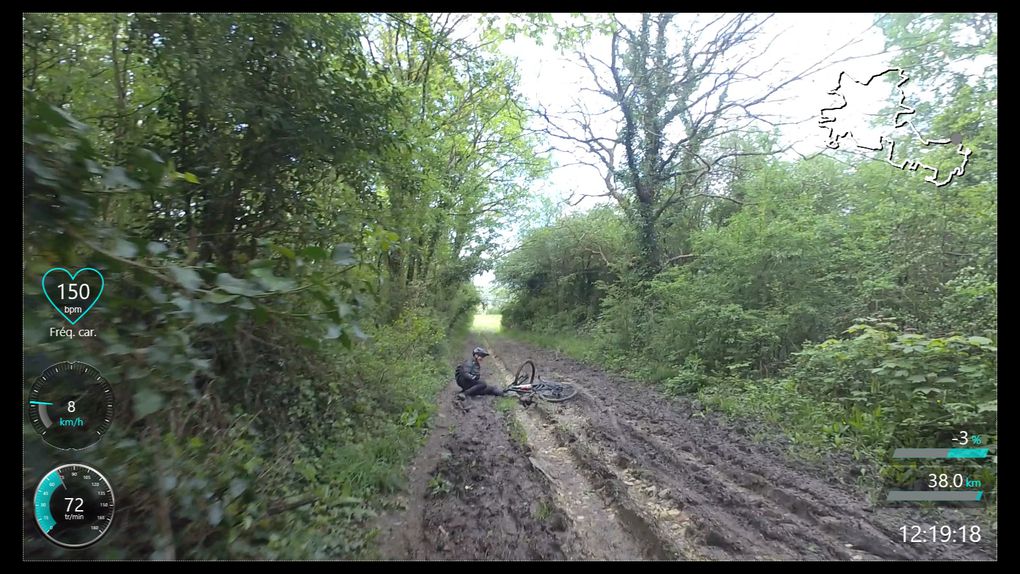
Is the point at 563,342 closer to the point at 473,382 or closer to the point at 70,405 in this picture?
the point at 473,382

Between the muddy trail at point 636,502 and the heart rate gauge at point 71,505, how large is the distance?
4.67 feet

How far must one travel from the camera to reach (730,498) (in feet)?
11.1

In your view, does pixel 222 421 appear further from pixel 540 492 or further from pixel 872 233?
pixel 872 233

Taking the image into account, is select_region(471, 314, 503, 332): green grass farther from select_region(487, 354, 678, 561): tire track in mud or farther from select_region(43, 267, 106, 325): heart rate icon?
select_region(43, 267, 106, 325): heart rate icon

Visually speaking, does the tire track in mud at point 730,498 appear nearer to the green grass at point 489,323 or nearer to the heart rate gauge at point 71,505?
the heart rate gauge at point 71,505

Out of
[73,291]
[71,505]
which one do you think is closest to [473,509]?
[71,505]

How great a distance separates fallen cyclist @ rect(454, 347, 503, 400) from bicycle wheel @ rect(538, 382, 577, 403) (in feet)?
2.37

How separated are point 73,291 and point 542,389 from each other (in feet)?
20.3

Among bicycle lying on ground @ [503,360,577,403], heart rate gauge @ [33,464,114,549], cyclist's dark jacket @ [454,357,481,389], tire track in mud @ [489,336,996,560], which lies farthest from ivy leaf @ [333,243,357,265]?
cyclist's dark jacket @ [454,357,481,389]

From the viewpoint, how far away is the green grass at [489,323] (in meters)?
14.8

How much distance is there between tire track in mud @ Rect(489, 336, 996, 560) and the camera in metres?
2.52

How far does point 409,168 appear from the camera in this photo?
4770 mm
